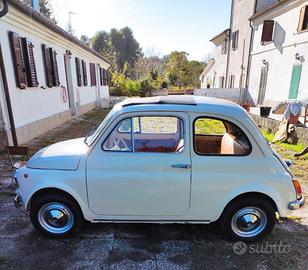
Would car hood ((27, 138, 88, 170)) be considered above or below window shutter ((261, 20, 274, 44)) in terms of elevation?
below

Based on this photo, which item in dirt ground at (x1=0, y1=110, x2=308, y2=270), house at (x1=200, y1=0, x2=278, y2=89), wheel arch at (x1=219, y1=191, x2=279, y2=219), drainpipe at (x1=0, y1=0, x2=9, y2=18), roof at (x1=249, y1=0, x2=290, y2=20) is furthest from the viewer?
house at (x1=200, y1=0, x2=278, y2=89)

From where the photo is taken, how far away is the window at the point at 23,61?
252 inches

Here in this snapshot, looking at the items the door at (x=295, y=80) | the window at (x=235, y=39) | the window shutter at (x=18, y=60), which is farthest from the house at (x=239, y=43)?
the window shutter at (x=18, y=60)

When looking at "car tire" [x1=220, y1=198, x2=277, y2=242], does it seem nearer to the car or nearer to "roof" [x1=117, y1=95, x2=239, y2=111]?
the car

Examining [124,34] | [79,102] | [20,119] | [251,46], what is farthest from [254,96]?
[124,34]

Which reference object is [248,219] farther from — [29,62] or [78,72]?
[78,72]

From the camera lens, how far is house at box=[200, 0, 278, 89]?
16891 mm

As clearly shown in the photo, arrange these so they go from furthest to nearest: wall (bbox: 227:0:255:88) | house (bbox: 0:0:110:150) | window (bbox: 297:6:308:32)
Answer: wall (bbox: 227:0:255:88) < window (bbox: 297:6:308:32) < house (bbox: 0:0:110:150)

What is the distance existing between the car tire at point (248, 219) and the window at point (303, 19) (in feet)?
39.3

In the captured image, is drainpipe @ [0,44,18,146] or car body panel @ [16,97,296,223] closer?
car body panel @ [16,97,296,223]

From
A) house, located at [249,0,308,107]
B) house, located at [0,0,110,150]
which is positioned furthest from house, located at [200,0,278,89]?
house, located at [0,0,110,150]

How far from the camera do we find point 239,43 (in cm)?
1881

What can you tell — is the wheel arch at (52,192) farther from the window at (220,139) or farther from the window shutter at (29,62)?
the window shutter at (29,62)

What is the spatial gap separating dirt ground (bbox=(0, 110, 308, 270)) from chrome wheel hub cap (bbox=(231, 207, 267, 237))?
0.16 meters
